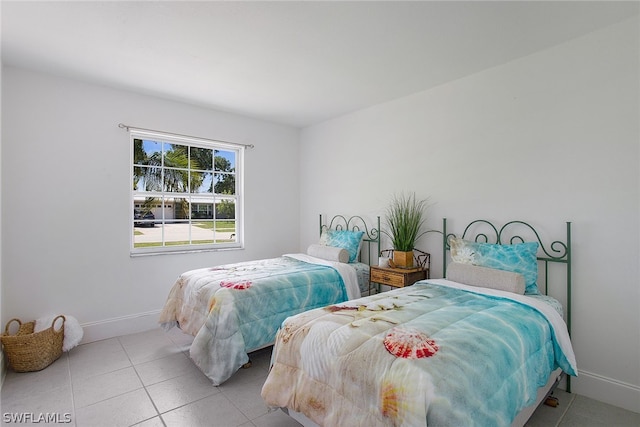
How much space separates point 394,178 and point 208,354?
250 centimetres

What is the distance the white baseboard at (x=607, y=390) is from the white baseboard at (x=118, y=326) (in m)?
3.90

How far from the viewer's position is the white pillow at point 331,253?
3.49 meters

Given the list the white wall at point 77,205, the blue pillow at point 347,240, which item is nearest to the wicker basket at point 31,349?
the white wall at point 77,205

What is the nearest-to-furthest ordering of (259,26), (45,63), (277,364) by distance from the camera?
(277,364) < (259,26) < (45,63)

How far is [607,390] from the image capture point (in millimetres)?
2145

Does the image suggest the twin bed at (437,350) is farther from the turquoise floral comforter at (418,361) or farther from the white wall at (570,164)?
the white wall at (570,164)

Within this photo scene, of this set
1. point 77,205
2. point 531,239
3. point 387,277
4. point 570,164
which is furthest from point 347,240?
point 77,205

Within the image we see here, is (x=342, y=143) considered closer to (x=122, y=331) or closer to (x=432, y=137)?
(x=432, y=137)

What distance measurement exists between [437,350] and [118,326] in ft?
10.7

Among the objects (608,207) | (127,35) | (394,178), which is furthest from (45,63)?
(608,207)

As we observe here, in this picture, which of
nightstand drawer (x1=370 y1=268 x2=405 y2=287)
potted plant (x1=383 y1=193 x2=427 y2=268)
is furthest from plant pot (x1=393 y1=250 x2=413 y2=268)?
nightstand drawer (x1=370 y1=268 x2=405 y2=287)

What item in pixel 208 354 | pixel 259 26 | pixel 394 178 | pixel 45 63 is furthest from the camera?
pixel 394 178

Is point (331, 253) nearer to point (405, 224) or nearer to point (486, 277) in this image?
point (405, 224)

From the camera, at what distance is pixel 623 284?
2.11 meters
